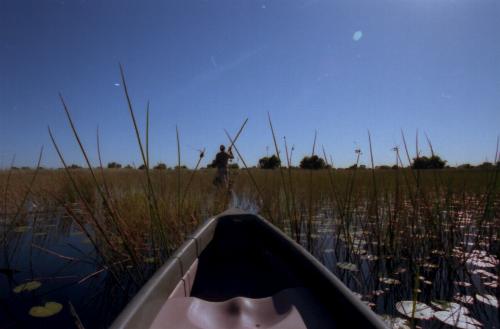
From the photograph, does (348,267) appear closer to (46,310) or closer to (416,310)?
(416,310)

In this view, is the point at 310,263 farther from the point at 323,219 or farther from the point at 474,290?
the point at 323,219

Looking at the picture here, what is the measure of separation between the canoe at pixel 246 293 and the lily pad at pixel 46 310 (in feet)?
2.85

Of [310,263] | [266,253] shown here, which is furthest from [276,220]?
[310,263]

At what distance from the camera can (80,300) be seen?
175 centimetres

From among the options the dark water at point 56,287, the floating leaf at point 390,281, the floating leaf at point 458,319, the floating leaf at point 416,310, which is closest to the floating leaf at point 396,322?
the floating leaf at point 416,310

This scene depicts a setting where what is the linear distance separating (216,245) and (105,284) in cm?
93

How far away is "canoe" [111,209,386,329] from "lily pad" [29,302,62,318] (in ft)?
2.85

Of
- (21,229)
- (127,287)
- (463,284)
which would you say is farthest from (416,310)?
(21,229)

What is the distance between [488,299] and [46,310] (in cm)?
282

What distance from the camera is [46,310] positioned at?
1.55 m

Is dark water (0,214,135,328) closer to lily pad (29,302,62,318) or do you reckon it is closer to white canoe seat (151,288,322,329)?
lily pad (29,302,62,318)

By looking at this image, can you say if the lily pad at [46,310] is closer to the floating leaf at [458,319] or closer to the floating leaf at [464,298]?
the floating leaf at [458,319]

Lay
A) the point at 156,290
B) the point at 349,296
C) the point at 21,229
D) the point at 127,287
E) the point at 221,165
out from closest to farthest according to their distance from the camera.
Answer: the point at 349,296, the point at 156,290, the point at 127,287, the point at 21,229, the point at 221,165

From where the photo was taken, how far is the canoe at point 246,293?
0.92 m
